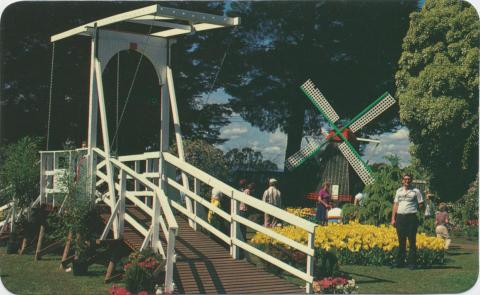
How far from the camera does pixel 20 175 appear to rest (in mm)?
15289

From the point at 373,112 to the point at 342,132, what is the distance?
116cm

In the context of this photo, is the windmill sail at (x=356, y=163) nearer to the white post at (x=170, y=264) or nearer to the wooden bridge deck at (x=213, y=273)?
the wooden bridge deck at (x=213, y=273)

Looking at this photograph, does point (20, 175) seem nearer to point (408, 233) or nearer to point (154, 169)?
point (154, 169)

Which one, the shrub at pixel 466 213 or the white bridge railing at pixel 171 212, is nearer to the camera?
the white bridge railing at pixel 171 212

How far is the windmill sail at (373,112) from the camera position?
25.0 m

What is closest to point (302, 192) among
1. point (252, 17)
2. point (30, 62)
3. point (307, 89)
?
point (307, 89)

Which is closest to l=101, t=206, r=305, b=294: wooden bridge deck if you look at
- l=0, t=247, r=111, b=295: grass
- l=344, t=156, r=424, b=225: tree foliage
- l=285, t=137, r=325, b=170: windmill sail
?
l=0, t=247, r=111, b=295: grass

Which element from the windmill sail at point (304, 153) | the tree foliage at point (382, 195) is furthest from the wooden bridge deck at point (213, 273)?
the windmill sail at point (304, 153)

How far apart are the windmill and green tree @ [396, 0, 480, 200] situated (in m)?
0.88

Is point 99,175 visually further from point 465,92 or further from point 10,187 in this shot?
point 465,92

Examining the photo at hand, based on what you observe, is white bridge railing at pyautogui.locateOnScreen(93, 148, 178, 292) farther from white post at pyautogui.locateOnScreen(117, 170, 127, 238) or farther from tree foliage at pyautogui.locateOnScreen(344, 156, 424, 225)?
tree foliage at pyautogui.locateOnScreen(344, 156, 424, 225)

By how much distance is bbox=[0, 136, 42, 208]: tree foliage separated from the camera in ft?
50.0

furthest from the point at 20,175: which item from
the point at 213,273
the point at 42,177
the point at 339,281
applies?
the point at 339,281

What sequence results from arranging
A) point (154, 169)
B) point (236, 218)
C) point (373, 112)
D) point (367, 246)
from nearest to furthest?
point (236, 218) < point (154, 169) < point (367, 246) < point (373, 112)
